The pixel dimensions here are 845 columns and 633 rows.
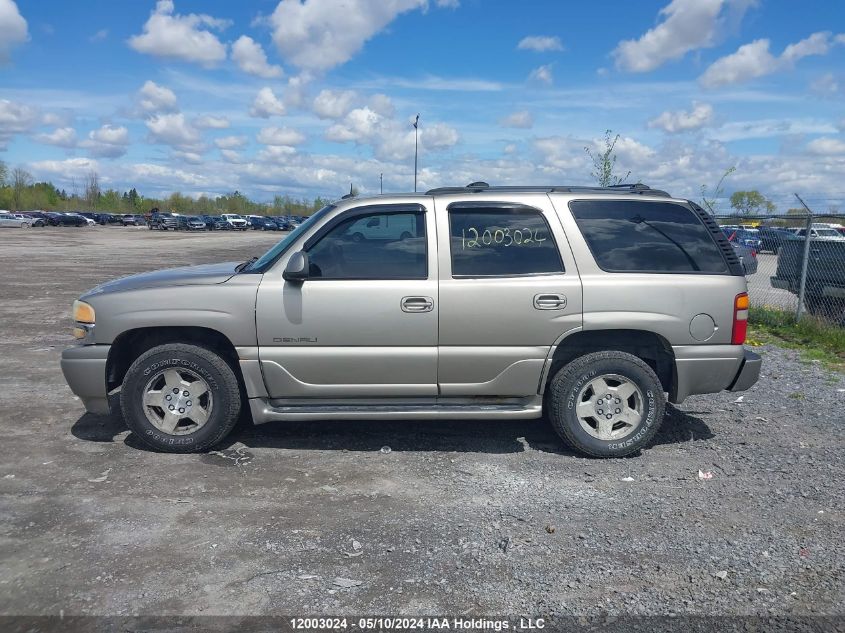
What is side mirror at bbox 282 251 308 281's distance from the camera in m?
4.88

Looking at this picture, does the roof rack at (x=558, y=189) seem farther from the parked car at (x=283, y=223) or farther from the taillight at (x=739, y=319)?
the parked car at (x=283, y=223)

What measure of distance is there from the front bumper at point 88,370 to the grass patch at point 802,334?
7.82 m

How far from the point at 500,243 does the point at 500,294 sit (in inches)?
15.8

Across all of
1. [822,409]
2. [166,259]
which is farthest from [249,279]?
[166,259]

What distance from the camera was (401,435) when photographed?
571cm

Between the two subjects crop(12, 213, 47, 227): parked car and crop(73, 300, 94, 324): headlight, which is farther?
crop(12, 213, 47, 227): parked car

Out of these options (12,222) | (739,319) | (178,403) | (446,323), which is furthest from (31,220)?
(739,319)

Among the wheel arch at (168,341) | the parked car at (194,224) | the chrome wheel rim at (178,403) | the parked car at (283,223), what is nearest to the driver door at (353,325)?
the wheel arch at (168,341)

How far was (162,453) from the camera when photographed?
5.22 m

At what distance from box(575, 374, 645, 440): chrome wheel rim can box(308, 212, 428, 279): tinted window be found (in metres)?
1.54

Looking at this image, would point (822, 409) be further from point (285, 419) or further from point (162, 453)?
point (162, 453)

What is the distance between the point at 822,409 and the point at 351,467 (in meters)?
4.51

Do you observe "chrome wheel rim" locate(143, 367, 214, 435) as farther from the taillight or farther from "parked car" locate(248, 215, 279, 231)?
"parked car" locate(248, 215, 279, 231)

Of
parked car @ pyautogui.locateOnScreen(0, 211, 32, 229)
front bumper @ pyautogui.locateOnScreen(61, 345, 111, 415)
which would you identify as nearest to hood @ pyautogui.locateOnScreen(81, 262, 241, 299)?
front bumper @ pyautogui.locateOnScreen(61, 345, 111, 415)
